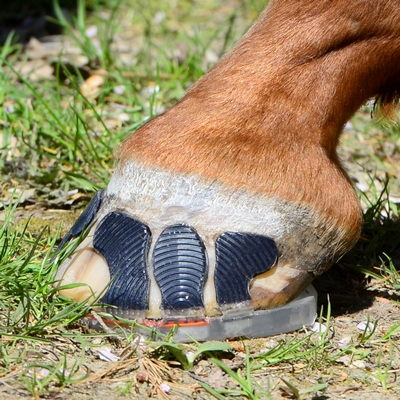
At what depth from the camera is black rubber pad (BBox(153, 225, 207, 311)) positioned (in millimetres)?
2102

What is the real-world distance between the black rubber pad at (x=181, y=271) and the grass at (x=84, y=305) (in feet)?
0.41

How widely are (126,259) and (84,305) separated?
17cm

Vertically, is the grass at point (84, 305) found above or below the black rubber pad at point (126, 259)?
below

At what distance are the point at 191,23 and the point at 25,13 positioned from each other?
3.50ft

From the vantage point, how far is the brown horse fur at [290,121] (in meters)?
2.17

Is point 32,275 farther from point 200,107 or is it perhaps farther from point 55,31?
point 55,31

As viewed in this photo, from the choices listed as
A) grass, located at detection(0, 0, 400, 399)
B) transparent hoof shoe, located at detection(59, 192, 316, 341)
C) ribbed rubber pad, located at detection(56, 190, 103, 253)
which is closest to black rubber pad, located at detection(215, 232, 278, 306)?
transparent hoof shoe, located at detection(59, 192, 316, 341)

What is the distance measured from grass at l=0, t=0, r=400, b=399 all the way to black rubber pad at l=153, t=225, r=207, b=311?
126mm

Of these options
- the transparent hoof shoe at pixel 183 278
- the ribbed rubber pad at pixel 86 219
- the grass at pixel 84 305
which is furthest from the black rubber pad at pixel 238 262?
the ribbed rubber pad at pixel 86 219

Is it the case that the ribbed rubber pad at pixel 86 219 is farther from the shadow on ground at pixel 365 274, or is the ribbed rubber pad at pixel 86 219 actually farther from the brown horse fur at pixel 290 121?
the shadow on ground at pixel 365 274

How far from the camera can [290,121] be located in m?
2.19

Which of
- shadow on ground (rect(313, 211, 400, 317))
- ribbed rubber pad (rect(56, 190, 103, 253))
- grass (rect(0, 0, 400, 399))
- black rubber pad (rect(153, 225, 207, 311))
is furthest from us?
shadow on ground (rect(313, 211, 400, 317))

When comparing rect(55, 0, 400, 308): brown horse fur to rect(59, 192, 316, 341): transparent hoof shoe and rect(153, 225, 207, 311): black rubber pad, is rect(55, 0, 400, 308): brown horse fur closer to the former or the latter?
rect(59, 192, 316, 341): transparent hoof shoe

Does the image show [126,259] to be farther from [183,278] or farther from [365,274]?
[365,274]
